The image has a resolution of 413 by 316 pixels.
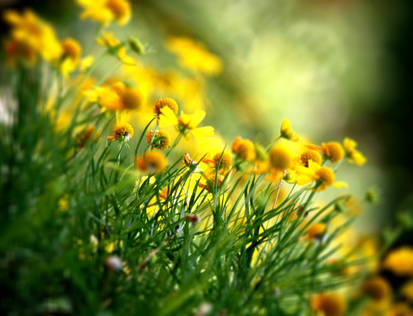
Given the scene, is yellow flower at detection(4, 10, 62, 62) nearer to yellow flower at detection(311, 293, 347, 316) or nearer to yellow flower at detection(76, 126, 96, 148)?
yellow flower at detection(76, 126, 96, 148)

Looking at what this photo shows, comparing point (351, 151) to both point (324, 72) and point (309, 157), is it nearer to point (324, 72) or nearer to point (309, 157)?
point (309, 157)

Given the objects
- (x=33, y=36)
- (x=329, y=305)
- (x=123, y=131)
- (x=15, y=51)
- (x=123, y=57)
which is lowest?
(x=329, y=305)

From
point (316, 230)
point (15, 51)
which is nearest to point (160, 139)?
point (316, 230)

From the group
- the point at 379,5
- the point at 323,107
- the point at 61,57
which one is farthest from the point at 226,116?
the point at 61,57

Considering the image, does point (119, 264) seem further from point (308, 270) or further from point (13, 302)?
point (308, 270)

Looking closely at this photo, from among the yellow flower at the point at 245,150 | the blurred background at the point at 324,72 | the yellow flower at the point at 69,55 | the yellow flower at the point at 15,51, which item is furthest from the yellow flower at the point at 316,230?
the blurred background at the point at 324,72

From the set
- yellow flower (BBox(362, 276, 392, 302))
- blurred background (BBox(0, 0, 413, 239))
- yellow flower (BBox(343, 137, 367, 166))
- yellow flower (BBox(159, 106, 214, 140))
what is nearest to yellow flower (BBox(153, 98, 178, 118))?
yellow flower (BBox(159, 106, 214, 140))
